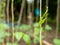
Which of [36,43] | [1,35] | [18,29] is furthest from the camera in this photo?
[18,29]

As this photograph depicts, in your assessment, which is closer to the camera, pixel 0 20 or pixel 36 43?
pixel 36 43

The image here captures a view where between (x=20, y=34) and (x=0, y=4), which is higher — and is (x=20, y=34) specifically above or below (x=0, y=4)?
below

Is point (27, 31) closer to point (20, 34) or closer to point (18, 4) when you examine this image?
point (20, 34)

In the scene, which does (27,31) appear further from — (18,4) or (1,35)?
(18,4)

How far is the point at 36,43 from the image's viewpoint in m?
1.66

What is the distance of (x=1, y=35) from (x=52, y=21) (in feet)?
5.57

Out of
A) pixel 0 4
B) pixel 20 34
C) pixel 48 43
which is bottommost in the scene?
pixel 48 43

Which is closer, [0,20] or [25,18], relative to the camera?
[0,20]

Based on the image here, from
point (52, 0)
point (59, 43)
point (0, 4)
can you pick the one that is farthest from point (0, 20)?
point (52, 0)

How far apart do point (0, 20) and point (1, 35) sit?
1.19 feet

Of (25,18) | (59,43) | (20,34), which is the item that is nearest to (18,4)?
(25,18)

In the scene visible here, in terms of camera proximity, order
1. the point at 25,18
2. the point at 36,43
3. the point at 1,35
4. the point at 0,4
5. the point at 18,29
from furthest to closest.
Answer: the point at 25,18, the point at 18,29, the point at 0,4, the point at 36,43, the point at 1,35

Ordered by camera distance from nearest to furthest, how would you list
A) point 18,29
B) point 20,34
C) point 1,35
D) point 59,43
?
point 20,34, point 59,43, point 1,35, point 18,29

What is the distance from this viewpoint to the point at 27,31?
186 cm
